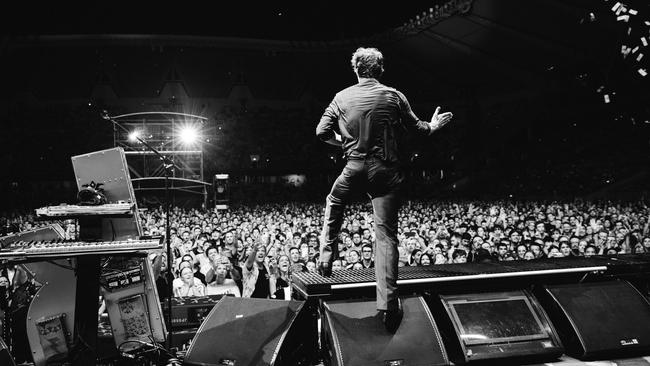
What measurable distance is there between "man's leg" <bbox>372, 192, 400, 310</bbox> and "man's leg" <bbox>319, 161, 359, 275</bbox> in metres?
0.16

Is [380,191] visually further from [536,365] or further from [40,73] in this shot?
[40,73]

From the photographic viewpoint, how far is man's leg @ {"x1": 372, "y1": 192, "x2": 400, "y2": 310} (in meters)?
2.28

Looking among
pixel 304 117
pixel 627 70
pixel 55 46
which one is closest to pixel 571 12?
pixel 627 70

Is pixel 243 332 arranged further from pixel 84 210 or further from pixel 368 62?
pixel 368 62

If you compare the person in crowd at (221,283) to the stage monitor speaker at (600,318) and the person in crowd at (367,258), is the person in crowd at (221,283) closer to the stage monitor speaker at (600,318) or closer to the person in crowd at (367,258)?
the person in crowd at (367,258)

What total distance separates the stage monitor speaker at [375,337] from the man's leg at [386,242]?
22 centimetres

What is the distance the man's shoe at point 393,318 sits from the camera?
237 cm

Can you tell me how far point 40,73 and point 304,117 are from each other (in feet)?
45.8

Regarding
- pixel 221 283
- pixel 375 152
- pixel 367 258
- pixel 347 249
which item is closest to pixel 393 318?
pixel 375 152

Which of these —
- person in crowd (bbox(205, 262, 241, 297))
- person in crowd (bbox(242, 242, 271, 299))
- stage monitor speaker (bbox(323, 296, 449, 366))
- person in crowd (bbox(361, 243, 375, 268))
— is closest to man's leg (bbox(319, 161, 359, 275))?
stage monitor speaker (bbox(323, 296, 449, 366))

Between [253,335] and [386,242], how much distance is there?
0.88m

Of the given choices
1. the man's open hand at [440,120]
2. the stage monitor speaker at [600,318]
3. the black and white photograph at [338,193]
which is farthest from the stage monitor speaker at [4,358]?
the stage monitor speaker at [600,318]

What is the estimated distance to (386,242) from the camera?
2289 mm

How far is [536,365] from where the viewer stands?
8.04 ft
